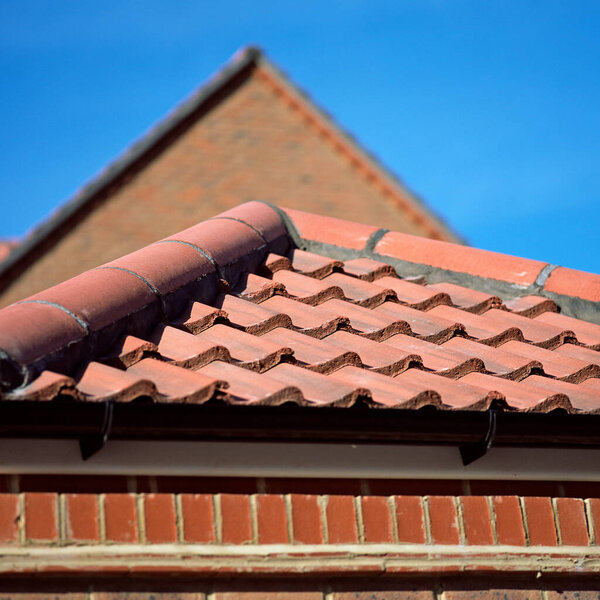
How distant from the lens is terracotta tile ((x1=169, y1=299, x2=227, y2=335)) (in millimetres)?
3516

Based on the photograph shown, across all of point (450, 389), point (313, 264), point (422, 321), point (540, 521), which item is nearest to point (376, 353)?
point (450, 389)

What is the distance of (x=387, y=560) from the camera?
2.86 meters

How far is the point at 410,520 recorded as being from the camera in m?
2.96

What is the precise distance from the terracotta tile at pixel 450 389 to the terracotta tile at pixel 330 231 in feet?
5.77

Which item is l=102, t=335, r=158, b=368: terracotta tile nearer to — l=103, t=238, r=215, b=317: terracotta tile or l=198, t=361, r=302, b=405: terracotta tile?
l=198, t=361, r=302, b=405: terracotta tile

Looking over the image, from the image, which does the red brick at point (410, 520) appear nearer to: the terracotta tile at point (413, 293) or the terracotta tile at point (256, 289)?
the terracotta tile at point (256, 289)

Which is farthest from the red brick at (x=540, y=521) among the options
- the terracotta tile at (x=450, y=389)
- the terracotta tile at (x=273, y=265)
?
the terracotta tile at (x=273, y=265)

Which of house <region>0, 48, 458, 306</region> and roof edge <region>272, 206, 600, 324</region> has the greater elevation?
house <region>0, 48, 458, 306</region>

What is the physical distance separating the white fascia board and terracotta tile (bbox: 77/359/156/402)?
0.49 ft

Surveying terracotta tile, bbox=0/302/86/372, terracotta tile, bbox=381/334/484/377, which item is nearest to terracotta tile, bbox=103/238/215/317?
terracotta tile, bbox=0/302/86/372

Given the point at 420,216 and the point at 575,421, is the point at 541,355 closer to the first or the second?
the point at 575,421

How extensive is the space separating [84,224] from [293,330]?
11438 millimetres

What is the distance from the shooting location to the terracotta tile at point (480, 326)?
4.03 m

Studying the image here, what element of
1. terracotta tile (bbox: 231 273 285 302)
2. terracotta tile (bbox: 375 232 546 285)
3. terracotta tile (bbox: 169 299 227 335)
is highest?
terracotta tile (bbox: 375 232 546 285)
